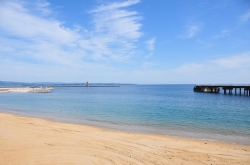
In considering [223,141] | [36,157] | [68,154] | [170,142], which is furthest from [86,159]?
[223,141]

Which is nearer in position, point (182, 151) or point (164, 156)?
point (164, 156)

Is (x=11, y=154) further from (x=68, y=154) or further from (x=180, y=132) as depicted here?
(x=180, y=132)

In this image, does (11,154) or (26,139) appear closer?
(11,154)

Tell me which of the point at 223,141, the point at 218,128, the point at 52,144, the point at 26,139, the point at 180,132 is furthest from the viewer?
the point at 218,128

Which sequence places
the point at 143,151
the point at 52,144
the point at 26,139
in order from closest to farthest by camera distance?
the point at 143,151
the point at 52,144
the point at 26,139

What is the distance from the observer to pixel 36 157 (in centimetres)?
814

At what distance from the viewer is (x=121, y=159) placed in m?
8.15

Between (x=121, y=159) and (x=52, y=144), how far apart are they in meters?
4.00

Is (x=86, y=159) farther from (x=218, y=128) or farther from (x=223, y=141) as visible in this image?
(x=218, y=128)

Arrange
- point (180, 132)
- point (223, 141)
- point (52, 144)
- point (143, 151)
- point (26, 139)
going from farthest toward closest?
point (180, 132) < point (223, 141) < point (26, 139) < point (52, 144) < point (143, 151)

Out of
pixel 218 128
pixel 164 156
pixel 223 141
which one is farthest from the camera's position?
pixel 218 128

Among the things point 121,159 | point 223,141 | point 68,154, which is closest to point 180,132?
point 223,141

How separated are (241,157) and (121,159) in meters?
5.55

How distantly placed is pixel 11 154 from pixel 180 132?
37.2ft
